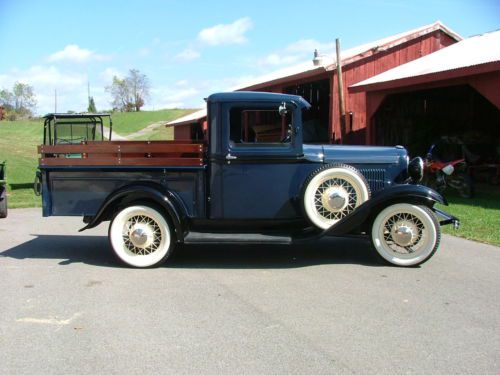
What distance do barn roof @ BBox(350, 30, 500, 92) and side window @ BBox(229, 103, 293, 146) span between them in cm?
644

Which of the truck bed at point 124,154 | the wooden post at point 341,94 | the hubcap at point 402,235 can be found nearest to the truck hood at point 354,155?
the hubcap at point 402,235

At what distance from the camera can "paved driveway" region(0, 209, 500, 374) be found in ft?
10.7

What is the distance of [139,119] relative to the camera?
64812 mm

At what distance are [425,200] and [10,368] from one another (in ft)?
14.6

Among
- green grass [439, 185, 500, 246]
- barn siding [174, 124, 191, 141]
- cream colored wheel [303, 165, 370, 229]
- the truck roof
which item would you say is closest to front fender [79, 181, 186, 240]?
the truck roof

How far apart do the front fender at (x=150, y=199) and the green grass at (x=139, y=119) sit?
52718 millimetres

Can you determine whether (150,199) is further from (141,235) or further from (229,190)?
(229,190)

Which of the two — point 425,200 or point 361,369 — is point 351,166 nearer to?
point 425,200

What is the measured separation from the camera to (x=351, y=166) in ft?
19.1

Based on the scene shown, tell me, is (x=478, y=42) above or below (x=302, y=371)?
above

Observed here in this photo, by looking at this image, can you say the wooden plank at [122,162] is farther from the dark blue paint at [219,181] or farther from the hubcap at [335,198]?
the hubcap at [335,198]

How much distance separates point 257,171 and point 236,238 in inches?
32.0

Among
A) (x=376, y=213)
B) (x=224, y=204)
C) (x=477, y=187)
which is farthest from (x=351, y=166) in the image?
(x=477, y=187)

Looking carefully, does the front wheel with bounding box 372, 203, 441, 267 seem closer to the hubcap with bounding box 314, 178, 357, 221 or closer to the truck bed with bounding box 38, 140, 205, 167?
the hubcap with bounding box 314, 178, 357, 221
